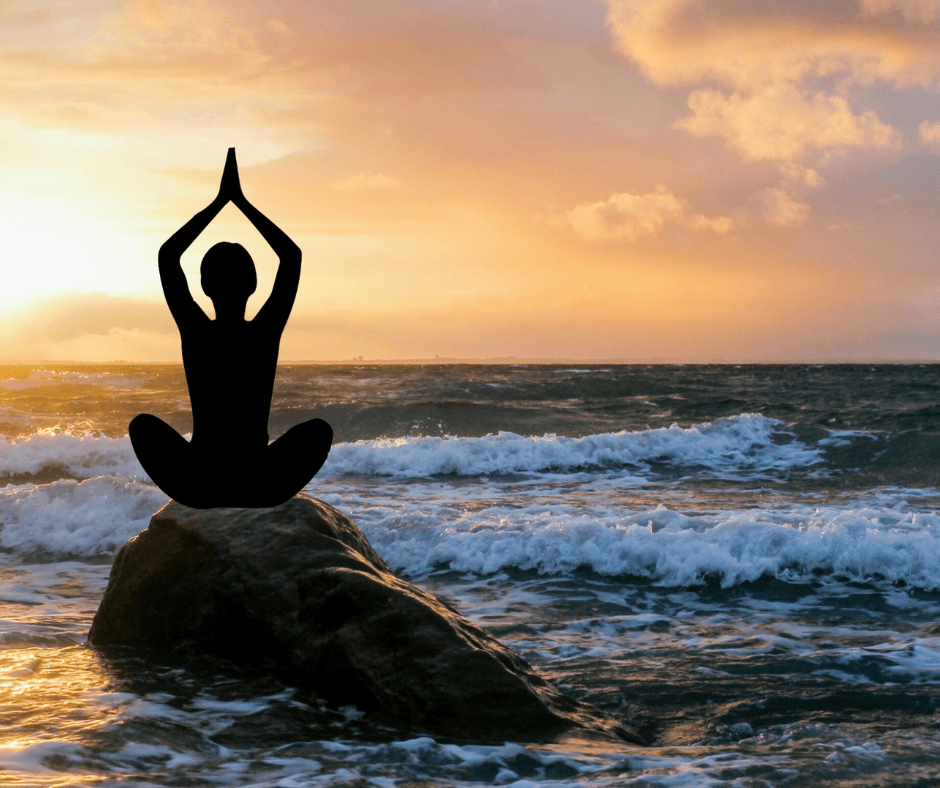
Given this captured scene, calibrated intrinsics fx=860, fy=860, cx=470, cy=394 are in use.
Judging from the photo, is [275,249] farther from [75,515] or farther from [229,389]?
[75,515]

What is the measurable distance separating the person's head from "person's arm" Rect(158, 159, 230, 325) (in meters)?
0.11

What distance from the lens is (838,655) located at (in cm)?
766

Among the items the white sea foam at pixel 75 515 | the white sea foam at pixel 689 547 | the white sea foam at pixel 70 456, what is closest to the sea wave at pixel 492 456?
the white sea foam at pixel 70 456

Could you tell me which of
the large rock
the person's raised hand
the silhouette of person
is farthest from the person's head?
the large rock

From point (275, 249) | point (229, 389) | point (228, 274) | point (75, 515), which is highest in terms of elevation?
point (275, 249)

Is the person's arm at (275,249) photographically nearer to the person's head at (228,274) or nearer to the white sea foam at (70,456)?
the person's head at (228,274)

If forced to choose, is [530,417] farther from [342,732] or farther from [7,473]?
[342,732]

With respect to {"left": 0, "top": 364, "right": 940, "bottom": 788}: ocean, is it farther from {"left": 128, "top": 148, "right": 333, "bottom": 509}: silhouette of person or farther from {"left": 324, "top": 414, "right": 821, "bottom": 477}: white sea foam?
{"left": 128, "top": 148, "right": 333, "bottom": 509}: silhouette of person

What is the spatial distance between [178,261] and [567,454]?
2026cm

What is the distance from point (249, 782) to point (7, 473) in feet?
69.0

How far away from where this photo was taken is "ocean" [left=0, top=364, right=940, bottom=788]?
5.18 metres

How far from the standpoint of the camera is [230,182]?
4.17 meters

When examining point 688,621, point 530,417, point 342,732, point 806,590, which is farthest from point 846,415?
point 342,732

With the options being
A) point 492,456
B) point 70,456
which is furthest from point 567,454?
point 70,456
